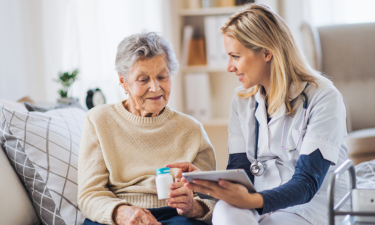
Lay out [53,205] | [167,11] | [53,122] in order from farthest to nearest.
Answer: [167,11], [53,122], [53,205]

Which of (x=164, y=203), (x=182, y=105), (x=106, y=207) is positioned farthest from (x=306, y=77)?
(x=182, y=105)

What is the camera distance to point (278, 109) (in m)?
1.42

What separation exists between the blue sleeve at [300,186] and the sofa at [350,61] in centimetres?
152

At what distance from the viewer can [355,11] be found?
9.96ft

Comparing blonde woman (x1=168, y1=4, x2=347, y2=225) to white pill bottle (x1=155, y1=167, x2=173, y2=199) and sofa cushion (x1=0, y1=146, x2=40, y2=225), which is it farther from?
sofa cushion (x1=0, y1=146, x2=40, y2=225)

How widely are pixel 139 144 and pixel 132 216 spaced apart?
314 millimetres

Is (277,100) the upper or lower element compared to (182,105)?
upper

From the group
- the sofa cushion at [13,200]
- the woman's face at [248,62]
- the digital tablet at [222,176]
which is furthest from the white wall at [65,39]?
the digital tablet at [222,176]

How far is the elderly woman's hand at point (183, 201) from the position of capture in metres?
1.27

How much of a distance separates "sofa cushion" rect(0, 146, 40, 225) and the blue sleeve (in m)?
0.81

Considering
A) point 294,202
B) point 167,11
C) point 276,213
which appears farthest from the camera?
point 167,11

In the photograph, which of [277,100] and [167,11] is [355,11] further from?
[277,100]

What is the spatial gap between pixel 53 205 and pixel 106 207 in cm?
23

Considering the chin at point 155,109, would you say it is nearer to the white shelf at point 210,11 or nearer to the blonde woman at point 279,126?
the blonde woman at point 279,126
